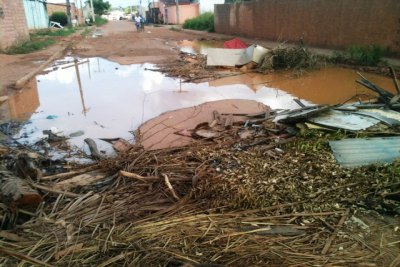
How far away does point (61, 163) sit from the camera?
15.5ft

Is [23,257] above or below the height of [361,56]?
below

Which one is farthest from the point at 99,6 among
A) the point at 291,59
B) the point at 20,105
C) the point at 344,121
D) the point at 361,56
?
the point at 344,121

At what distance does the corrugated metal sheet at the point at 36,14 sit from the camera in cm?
2681

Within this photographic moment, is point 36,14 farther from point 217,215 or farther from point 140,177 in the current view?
point 217,215

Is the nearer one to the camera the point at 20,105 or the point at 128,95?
the point at 20,105

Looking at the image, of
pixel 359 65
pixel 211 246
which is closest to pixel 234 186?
pixel 211 246

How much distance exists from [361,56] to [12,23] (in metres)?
17.1

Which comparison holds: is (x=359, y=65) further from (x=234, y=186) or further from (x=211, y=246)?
(x=211, y=246)

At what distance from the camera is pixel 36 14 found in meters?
29.7

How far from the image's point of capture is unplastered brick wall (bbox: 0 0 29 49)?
1608 cm

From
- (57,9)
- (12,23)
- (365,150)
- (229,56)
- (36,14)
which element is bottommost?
(365,150)

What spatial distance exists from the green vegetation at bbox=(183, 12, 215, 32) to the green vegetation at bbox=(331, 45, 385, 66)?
20.2 metres

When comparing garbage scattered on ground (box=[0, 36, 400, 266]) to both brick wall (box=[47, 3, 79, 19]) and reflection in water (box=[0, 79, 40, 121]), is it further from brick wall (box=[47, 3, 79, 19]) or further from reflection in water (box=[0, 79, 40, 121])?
brick wall (box=[47, 3, 79, 19])

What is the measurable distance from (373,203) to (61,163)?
408 centimetres
